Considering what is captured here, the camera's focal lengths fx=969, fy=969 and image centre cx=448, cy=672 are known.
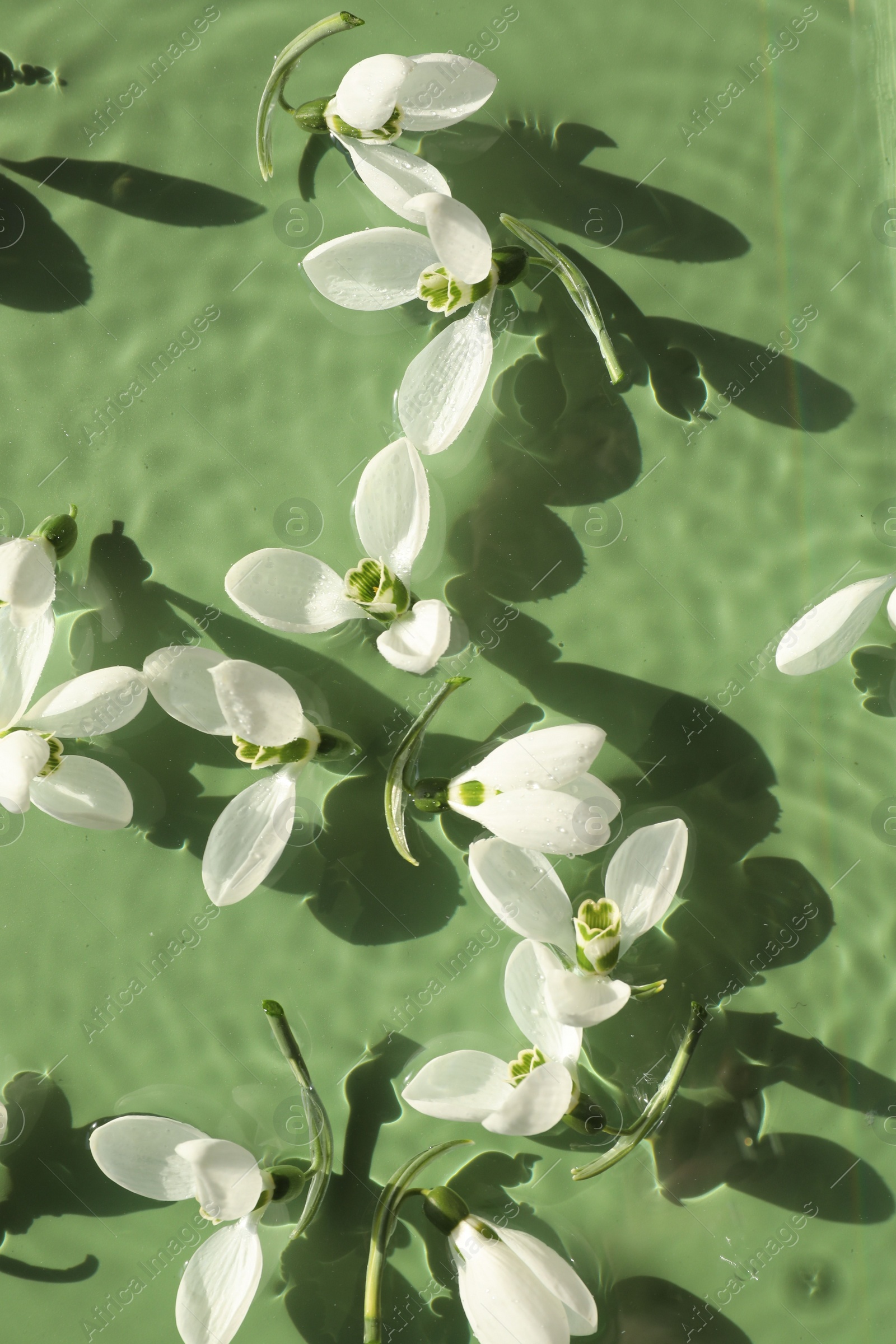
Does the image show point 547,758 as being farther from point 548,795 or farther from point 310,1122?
point 310,1122

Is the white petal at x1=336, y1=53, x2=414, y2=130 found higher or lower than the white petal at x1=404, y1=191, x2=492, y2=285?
higher

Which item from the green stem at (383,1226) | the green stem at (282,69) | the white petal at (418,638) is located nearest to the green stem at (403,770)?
the white petal at (418,638)

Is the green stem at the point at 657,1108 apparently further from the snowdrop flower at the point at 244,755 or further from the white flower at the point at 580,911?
the snowdrop flower at the point at 244,755

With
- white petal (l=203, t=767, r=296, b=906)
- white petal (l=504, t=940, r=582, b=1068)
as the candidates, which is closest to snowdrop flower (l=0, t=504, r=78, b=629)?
white petal (l=203, t=767, r=296, b=906)

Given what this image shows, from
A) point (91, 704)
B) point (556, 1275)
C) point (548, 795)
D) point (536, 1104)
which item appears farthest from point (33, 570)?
point (556, 1275)

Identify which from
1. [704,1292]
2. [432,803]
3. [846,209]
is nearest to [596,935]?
[432,803]

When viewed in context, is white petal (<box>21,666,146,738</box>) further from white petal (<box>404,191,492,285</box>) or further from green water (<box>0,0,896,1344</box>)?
white petal (<box>404,191,492,285</box>)
